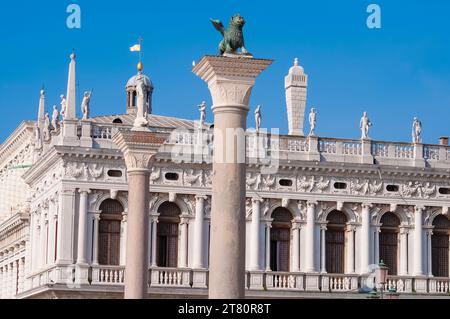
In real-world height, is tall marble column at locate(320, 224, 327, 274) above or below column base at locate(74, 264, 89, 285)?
above

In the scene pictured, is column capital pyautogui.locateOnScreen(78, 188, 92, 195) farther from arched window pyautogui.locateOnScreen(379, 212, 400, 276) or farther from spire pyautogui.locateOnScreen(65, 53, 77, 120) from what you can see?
arched window pyautogui.locateOnScreen(379, 212, 400, 276)

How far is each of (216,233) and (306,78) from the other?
38899 mm

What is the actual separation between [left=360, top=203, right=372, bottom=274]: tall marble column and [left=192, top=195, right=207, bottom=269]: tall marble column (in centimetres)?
697

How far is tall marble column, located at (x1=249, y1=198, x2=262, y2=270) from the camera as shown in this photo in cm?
5772

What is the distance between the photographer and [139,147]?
3369 cm

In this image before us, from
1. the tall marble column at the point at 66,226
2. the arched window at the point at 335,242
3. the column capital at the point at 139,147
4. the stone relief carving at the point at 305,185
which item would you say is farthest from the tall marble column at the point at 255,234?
the column capital at the point at 139,147

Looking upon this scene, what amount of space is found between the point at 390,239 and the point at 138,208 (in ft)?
94.0

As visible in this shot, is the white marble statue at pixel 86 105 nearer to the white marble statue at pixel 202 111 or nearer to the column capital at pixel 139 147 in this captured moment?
the white marble statue at pixel 202 111

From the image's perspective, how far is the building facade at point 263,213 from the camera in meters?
55.9

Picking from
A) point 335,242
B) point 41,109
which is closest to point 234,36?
point 335,242

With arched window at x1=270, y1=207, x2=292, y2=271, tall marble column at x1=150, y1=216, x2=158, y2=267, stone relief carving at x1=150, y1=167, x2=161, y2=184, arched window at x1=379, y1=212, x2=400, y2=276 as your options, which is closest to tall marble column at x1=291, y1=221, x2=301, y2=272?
arched window at x1=270, y1=207, x2=292, y2=271

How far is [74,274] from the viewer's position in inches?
2172

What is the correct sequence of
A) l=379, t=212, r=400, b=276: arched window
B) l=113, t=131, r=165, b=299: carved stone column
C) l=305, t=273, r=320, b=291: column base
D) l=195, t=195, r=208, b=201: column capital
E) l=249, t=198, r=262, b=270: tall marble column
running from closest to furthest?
l=113, t=131, r=165, b=299: carved stone column → l=195, t=195, r=208, b=201: column capital → l=249, t=198, r=262, b=270: tall marble column → l=305, t=273, r=320, b=291: column base → l=379, t=212, r=400, b=276: arched window
